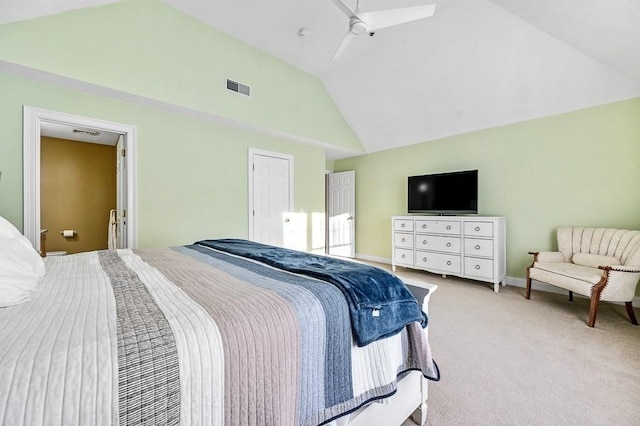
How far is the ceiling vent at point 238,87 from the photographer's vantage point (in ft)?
12.0

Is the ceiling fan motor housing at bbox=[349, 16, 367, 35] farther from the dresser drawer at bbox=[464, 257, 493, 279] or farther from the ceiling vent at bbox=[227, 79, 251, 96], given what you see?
the dresser drawer at bbox=[464, 257, 493, 279]

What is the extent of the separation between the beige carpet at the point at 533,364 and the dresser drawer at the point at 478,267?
1.90 ft

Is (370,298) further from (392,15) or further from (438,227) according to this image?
(438,227)

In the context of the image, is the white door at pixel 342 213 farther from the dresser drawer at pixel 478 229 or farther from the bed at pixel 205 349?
the bed at pixel 205 349

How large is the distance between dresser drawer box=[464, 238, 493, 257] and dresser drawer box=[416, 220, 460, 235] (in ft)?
0.69

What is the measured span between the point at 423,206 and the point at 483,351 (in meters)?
2.80

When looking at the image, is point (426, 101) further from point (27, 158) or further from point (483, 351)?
point (27, 158)

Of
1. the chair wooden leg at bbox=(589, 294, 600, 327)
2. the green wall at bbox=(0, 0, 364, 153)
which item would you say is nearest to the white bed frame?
the chair wooden leg at bbox=(589, 294, 600, 327)

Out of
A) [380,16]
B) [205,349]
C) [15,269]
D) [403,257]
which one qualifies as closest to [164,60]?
[380,16]

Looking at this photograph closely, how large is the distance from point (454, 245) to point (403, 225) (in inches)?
34.7

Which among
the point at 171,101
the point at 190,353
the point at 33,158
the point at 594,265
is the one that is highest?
the point at 171,101

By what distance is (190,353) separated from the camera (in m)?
0.72

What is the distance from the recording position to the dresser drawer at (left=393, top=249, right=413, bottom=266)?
458 cm

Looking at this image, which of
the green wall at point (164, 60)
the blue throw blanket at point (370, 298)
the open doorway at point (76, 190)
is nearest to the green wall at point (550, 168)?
the green wall at point (164, 60)
